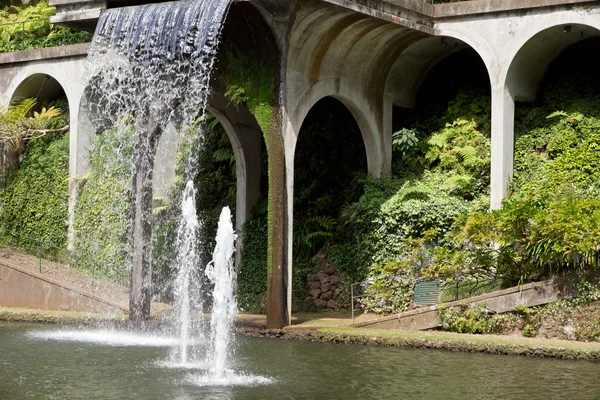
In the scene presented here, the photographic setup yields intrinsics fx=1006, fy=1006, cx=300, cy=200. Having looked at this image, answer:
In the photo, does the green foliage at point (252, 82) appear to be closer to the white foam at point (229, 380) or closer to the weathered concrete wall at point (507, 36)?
the weathered concrete wall at point (507, 36)

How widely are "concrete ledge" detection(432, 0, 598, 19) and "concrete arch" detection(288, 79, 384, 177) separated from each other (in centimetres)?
234

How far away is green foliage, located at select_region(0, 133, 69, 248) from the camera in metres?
25.7

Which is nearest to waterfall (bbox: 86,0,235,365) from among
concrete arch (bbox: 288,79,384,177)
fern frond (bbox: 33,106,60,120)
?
concrete arch (bbox: 288,79,384,177)

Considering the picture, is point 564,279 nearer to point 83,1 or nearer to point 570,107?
point 570,107

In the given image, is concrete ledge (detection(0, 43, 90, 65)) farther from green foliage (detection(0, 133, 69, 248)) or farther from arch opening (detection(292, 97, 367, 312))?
arch opening (detection(292, 97, 367, 312))

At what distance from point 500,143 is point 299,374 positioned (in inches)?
334

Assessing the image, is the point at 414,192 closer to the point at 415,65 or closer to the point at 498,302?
the point at 415,65

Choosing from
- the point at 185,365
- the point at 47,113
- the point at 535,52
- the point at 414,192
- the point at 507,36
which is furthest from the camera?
A: the point at 47,113

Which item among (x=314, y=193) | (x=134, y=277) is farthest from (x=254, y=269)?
(x=134, y=277)

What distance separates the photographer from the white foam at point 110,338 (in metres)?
16.7

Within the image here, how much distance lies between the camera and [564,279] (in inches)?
646

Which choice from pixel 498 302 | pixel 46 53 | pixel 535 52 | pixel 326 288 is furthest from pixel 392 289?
pixel 46 53

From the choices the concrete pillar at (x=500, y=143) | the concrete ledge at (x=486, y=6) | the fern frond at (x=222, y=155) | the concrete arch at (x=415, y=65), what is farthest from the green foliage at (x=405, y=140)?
the fern frond at (x=222, y=155)

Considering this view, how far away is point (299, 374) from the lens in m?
13.2
